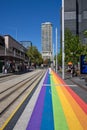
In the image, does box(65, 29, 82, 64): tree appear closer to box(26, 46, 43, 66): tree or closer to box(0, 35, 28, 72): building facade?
box(0, 35, 28, 72): building facade

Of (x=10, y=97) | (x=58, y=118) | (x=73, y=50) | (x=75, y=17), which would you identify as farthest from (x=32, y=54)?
(x=58, y=118)

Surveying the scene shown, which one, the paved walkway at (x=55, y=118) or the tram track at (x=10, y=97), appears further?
the tram track at (x=10, y=97)

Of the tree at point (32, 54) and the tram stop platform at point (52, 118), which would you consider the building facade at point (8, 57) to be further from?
the tram stop platform at point (52, 118)

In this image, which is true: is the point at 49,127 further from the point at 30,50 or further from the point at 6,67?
the point at 30,50

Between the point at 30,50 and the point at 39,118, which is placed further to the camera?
the point at 30,50

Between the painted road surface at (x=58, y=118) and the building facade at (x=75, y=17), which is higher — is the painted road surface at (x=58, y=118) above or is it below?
below

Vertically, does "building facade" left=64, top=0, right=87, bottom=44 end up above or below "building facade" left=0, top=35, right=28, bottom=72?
above

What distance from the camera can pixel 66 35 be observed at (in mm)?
55969

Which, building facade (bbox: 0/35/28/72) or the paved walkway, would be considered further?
building facade (bbox: 0/35/28/72)

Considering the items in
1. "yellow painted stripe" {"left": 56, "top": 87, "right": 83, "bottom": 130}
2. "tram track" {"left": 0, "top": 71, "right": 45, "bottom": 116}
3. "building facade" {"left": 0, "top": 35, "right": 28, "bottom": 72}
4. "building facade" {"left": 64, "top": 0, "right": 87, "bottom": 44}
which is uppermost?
"building facade" {"left": 64, "top": 0, "right": 87, "bottom": 44}

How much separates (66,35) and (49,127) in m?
47.2

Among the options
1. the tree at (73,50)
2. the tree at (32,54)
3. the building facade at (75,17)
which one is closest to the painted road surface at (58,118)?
the tree at (73,50)

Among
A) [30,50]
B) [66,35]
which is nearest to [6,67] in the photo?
[66,35]

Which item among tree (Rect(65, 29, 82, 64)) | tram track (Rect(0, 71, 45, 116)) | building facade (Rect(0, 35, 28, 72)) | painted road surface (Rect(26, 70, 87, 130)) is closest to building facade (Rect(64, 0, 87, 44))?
building facade (Rect(0, 35, 28, 72))
